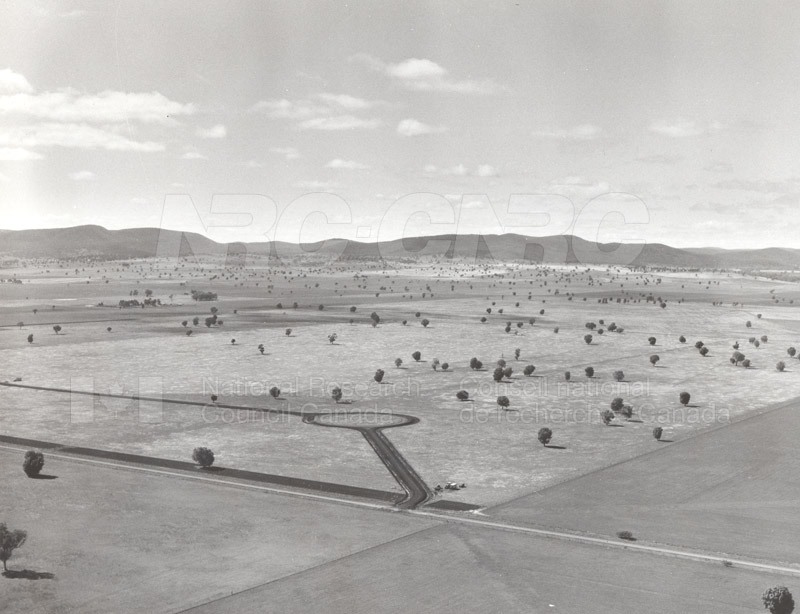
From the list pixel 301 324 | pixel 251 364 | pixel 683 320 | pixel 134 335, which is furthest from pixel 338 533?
pixel 683 320

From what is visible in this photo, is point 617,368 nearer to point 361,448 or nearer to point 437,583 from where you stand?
point 361,448

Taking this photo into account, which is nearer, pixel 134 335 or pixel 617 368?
pixel 617 368

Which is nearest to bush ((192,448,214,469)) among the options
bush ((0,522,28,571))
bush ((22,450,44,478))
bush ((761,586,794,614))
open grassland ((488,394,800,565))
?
bush ((22,450,44,478))

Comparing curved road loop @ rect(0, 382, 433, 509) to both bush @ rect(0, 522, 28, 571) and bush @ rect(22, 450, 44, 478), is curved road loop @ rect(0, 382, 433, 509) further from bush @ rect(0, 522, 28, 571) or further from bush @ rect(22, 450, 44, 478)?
bush @ rect(22, 450, 44, 478)

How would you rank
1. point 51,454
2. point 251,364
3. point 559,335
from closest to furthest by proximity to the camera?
1. point 51,454
2. point 251,364
3. point 559,335

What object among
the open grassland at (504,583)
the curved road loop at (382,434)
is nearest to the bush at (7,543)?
the open grassland at (504,583)

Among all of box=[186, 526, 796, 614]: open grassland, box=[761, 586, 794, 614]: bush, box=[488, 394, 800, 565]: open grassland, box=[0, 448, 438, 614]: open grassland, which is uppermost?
box=[761, 586, 794, 614]: bush

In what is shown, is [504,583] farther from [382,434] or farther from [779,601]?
[382,434]

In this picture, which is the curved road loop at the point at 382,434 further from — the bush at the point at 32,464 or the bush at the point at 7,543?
the bush at the point at 32,464
